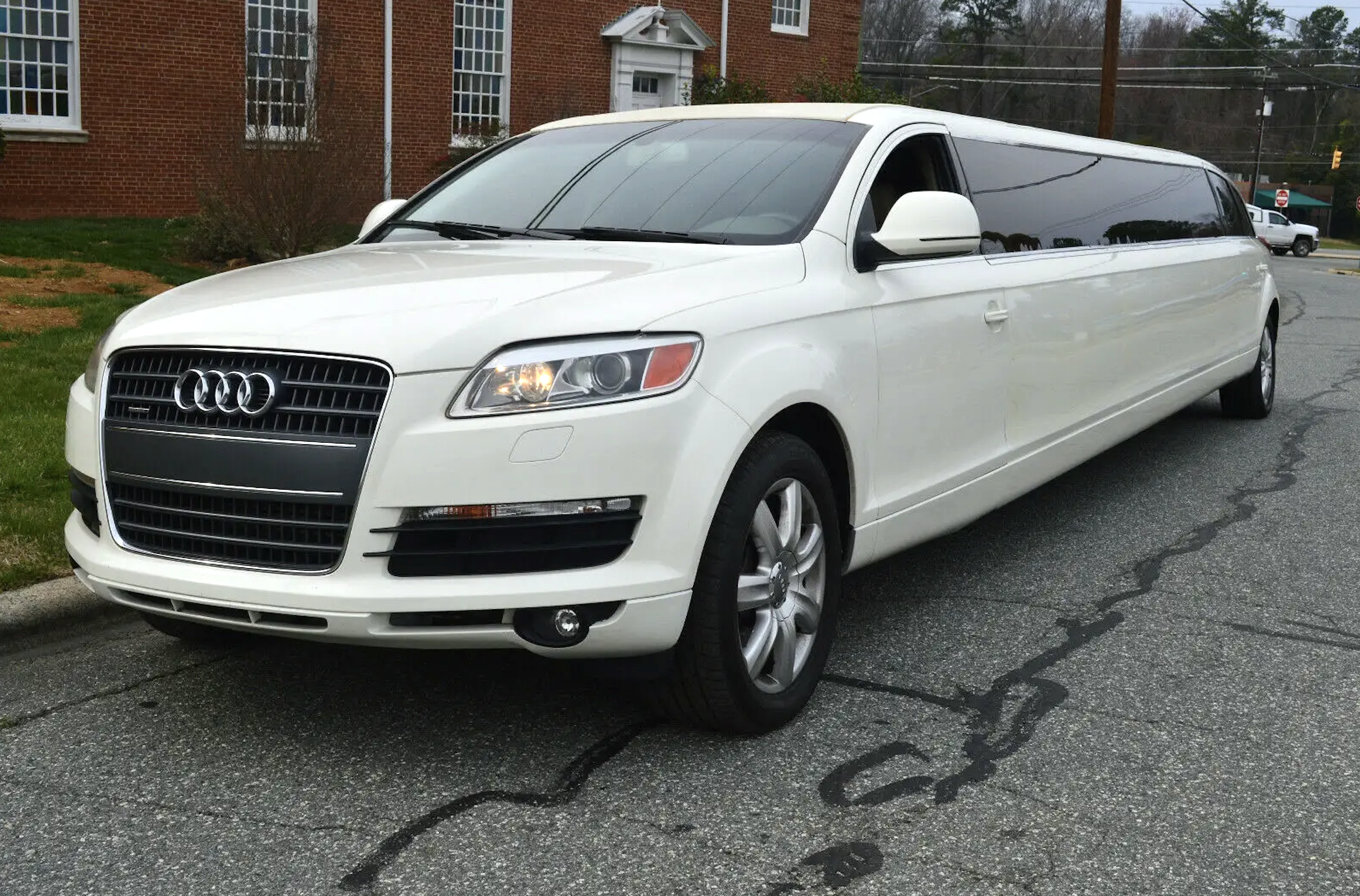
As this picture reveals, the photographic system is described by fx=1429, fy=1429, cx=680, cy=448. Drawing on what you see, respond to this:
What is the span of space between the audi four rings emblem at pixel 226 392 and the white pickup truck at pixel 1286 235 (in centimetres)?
5363

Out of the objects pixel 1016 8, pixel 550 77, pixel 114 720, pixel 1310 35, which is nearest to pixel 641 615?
pixel 114 720

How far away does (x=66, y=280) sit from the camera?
1278 cm

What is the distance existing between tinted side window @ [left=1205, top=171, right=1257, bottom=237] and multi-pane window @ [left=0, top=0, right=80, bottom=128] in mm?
16681

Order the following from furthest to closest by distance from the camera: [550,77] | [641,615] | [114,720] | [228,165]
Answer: [550,77] → [228,165] → [114,720] → [641,615]

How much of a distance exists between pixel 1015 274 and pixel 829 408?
5.33 ft

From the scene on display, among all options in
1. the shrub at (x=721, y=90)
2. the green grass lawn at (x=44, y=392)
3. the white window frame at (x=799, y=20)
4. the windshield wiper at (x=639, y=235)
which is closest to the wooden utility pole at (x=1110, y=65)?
the shrub at (x=721, y=90)

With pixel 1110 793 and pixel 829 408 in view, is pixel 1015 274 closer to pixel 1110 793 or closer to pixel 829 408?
pixel 829 408

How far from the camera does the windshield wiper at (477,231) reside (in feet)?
15.5

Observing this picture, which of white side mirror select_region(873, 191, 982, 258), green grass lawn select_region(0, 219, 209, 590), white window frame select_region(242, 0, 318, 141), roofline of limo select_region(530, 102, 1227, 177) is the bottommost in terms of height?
green grass lawn select_region(0, 219, 209, 590)

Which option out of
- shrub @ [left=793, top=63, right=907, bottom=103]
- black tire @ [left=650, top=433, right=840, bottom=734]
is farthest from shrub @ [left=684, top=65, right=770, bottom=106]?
black tire @ [left=650, top=433, right=840, bottom=734]

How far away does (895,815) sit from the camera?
11.4 ft

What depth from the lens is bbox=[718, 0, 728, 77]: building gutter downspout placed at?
27.6 metres

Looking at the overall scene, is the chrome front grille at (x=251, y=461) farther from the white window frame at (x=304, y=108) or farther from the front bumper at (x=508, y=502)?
the white window frame at (x=304, y=108)

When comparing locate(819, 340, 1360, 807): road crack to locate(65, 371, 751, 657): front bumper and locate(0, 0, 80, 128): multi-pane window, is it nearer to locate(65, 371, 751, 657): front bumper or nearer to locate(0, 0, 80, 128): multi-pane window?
locate(65, 371, 751, 657): front bumper
